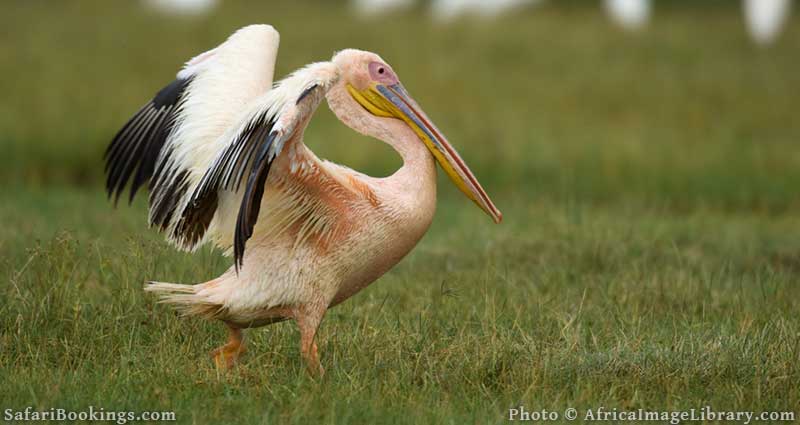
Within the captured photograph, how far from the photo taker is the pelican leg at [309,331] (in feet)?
16.4

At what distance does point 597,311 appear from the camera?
6082 millimetres

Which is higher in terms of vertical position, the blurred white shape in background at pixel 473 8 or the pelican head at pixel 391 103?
the pelican head at pixel 391 103

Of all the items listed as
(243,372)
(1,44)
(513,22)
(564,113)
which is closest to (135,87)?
(1,44)

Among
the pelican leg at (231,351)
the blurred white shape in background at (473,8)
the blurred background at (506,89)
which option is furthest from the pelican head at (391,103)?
the blurred white shape in background at (473,8)

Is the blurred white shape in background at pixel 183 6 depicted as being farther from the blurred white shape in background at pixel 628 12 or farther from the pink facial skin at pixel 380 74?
the pink facial skin at pixel 380 74

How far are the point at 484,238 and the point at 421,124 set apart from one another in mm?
3312

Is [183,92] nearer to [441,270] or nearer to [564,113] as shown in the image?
[441,270]

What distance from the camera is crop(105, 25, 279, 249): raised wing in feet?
17.4

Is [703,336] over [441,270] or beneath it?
over

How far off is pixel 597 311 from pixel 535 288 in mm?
625

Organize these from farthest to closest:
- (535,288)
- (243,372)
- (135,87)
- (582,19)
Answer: (582,19)
(135,87)
(535,288)
(243,372)

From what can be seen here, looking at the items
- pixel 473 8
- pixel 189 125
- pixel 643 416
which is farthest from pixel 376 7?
pixel 643 416

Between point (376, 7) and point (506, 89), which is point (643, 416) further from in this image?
point (376, 7)

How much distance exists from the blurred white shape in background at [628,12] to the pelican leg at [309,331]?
1263 cm
